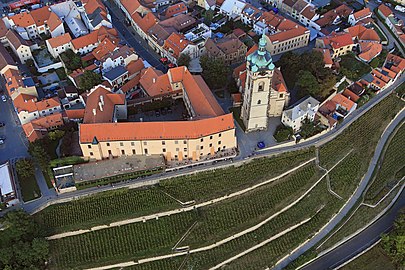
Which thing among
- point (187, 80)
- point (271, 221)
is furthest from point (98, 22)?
point (271, 221)

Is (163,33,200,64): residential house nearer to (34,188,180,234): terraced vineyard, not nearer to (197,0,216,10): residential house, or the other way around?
(197,0,216,10): residential house

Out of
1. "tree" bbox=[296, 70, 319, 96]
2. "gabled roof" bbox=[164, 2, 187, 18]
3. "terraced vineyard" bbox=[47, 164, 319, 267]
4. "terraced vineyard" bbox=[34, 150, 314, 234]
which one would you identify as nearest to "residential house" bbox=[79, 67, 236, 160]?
"terraced vineyard" bbox=[34, 150, 314, 234]

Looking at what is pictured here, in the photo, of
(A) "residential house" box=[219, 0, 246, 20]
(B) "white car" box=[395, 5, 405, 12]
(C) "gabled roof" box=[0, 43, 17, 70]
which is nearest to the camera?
(C) "gabled roof" box=[0, 43, 17, 70]

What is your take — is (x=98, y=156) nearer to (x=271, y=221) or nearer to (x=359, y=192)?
(x=271, y=221)

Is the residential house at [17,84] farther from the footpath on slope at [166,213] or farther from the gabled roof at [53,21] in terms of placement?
the footpath on slope at [166,213]

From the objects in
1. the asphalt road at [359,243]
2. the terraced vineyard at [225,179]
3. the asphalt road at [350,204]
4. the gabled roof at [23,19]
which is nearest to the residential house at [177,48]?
the terraced vineyard at [225,179]

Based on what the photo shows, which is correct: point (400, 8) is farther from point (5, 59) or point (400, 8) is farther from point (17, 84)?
point (5, 59)
